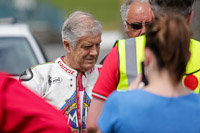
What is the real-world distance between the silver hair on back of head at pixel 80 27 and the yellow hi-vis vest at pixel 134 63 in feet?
3.10

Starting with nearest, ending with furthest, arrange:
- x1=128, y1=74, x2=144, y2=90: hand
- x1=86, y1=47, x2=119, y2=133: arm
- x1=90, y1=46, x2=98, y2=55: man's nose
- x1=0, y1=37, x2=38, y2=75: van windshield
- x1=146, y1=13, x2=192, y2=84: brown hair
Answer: x1=146, y1=13, x2=192, y2=84: brown hair, x1=128, y1=74, x2=144, y2=90: hand, x1=86, y1=47, x2=119, y2=133: arm, x1=90, y1=46, x2=98, y2=55: man's nose, x1=0, y1=37, x2=38, y2=75: van windshield

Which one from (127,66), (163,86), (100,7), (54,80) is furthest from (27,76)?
(100,7)

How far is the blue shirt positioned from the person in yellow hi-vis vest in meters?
0.43

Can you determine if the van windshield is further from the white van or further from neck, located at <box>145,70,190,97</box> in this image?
neck, located at <box>145,70,190,97</box>

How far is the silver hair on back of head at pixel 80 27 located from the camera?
367 centimetres

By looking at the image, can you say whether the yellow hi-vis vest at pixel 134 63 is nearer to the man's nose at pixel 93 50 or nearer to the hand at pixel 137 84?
the hand at pixel 137 84

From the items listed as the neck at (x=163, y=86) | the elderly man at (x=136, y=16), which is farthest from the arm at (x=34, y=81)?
the neck at (x=163, y=86)

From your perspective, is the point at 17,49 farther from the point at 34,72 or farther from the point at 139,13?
the point at 139,13

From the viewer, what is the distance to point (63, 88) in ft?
11.8

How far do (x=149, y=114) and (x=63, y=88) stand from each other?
4.86 ft

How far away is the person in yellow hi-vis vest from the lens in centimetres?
266

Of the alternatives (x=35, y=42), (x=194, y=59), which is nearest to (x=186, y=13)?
(x=194, y=59)

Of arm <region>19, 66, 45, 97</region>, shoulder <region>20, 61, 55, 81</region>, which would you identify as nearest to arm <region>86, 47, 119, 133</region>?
arm <region>19, 66, 45, 97</region>

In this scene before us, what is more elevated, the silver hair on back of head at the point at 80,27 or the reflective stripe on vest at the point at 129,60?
the reflective stripe on vest at the point at 129,60
